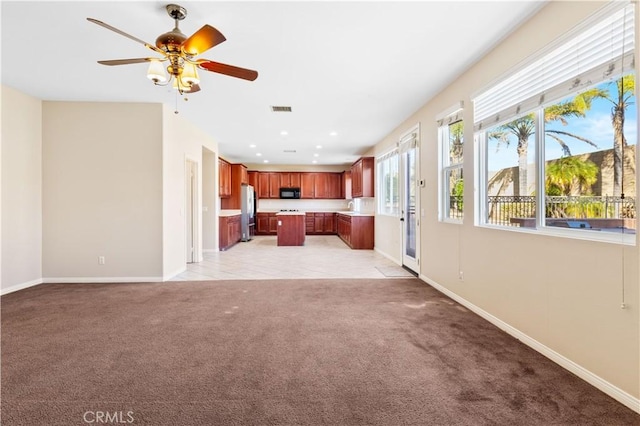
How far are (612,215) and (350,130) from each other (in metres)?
4.87

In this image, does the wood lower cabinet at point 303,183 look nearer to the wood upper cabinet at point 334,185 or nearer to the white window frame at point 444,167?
the wood upper cabinet at point 334,185

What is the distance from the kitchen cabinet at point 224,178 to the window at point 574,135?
663 centimetres

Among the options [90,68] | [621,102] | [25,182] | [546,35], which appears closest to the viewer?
[621,102]

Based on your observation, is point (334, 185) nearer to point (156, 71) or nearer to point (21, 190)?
point (21, 190)

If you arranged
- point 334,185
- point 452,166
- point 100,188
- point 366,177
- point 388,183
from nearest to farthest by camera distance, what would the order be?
point 452,166
point 100,188
point 388,183
point 366,177
point 334,185

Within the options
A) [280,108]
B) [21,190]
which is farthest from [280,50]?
[21,190]

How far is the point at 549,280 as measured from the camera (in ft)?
7.80

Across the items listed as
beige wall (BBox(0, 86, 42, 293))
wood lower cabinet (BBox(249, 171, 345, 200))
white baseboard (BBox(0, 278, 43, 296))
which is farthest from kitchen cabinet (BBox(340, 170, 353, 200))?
white baseboard (BBox(0, 278, 43, 296))

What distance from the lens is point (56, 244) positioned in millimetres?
4652

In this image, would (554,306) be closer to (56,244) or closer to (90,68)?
(90,68)

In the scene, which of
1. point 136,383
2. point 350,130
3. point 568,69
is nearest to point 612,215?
point 568,69

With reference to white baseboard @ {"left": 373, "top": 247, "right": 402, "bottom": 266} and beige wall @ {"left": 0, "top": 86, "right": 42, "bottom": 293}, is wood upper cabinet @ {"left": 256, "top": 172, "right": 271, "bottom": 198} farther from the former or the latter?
beige wall @ {"left": 0, "top": 86, "right": 42, "bottom": 293}

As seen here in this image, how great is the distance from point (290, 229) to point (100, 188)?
4.86 metres

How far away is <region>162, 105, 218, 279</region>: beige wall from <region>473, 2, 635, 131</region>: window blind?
4.51m
